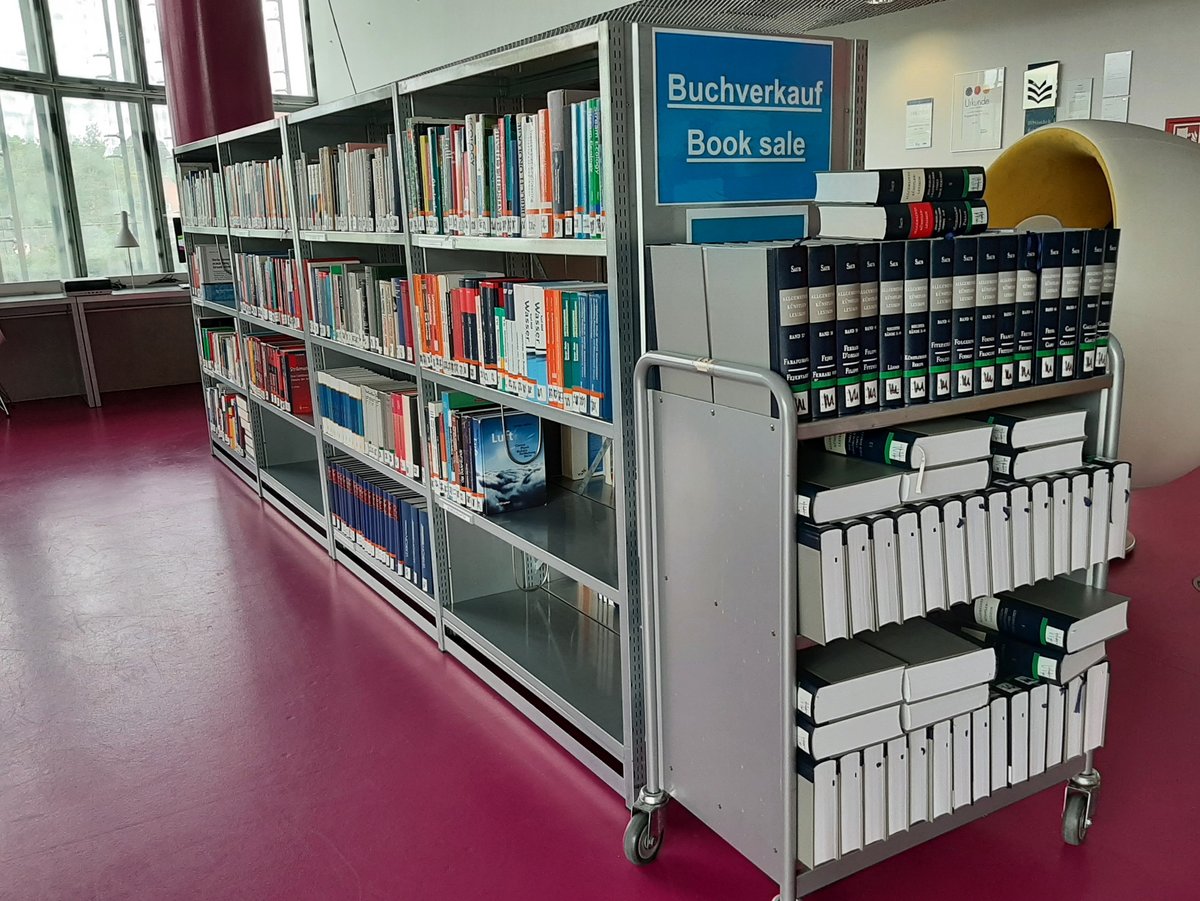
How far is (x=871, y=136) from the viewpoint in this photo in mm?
6676

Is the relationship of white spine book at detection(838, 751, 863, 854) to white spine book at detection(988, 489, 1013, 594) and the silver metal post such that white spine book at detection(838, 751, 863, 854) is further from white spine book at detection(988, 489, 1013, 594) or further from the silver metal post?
white spine book at detection(988, 489, 1013, 594)

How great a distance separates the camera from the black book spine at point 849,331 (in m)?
1.75

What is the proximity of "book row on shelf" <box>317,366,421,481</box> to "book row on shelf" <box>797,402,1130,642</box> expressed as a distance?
65.9 inches

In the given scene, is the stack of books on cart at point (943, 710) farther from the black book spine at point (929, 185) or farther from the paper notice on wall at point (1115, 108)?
the paper notice on wall at point (1115, 108)

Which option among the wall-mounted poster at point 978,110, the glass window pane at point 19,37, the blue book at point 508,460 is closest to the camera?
the blue book at point 508,460

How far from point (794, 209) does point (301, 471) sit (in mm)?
3665

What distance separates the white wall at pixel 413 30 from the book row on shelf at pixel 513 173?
4.77 meters

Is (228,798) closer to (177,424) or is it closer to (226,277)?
(226,277)

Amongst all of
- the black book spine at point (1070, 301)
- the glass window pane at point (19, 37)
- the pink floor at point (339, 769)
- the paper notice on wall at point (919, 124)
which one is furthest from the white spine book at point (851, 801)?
the glass window pane at point (19, 37)

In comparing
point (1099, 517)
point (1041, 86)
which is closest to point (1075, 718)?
point (1099, 517)

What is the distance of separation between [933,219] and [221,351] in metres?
4.72

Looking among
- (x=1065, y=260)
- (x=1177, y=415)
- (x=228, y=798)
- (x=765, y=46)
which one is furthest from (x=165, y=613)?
(x=1177, y=415)

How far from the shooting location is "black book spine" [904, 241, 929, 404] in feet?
5.98

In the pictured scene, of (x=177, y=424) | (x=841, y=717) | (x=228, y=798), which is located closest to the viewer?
(x=841, y=717)
